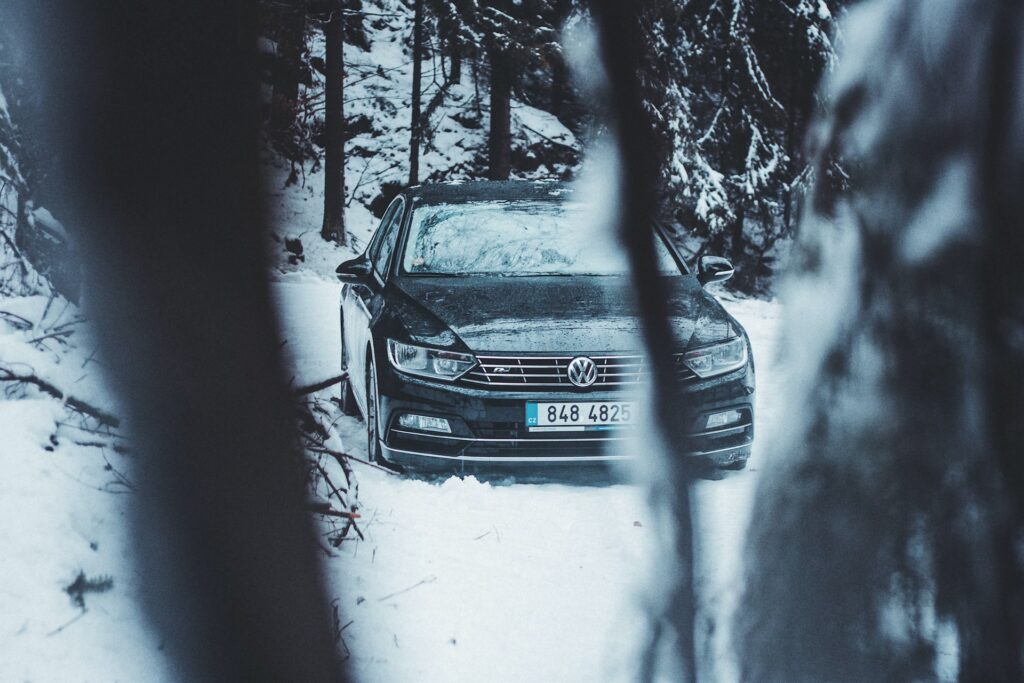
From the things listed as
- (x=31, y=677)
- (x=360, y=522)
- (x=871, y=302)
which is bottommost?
(x=360, y=522)

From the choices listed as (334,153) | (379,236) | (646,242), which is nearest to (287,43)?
(646,242)

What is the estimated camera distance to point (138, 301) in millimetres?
1277

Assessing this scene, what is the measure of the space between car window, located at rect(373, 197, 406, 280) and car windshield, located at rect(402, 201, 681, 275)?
195 millimetres

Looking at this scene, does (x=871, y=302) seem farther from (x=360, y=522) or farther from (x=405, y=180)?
(x=405, y=180)

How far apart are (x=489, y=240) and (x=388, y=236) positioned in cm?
89

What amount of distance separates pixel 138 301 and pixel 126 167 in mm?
188

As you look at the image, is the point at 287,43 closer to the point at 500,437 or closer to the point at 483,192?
the point at 500,437

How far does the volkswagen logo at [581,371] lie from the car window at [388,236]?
1.50 metres

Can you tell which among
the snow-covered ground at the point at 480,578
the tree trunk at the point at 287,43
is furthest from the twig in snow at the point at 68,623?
the tree trunk at the point at 287,43

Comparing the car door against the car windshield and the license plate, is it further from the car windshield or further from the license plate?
the license plate

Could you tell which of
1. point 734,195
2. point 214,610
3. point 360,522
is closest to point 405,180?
point 734,195

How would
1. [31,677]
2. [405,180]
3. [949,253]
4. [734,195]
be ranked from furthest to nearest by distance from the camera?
1. [405,180]
2. [734,195]
3. [31,677]
4. [949,253]

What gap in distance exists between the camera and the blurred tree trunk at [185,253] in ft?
3.87

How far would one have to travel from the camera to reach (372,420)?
448cm
